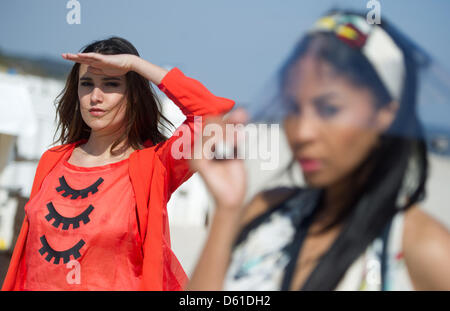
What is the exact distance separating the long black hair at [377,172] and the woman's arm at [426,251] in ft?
0.16

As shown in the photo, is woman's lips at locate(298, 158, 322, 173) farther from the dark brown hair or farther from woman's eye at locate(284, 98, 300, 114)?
the dark brown hair

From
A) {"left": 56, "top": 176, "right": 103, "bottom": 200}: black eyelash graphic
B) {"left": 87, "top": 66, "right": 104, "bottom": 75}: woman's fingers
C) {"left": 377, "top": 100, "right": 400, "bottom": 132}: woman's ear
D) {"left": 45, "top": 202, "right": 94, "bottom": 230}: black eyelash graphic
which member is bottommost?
{"left": 45, "top": 202, "right": 94, "bottom": 230}: black eyelash graphic

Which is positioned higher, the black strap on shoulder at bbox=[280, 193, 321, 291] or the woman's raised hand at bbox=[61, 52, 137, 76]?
the woman's raised hand at bbox=[61, 52, 137, 76]

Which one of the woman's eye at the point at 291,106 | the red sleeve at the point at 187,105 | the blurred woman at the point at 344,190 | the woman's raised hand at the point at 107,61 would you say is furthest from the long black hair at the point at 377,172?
the woman's raised hand at the point at 107,61

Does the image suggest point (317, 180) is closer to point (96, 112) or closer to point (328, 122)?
point (328, 122)

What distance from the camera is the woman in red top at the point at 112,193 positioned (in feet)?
4.86

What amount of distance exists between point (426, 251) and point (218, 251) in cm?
53

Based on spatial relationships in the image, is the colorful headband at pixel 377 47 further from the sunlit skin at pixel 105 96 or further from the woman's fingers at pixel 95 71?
the woman's fingers at pixel 95 71

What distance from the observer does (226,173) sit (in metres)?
1.37

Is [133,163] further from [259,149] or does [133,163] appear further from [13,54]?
[13,54]

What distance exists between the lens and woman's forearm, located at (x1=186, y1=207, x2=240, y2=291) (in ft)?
4.38

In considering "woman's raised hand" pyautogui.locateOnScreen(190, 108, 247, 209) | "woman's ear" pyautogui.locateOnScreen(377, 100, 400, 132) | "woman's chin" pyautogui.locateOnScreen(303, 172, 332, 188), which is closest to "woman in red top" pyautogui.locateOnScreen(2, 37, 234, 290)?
"woman's raised hand" pyautogui.locateOnScreen(190, 108, 247, 209)

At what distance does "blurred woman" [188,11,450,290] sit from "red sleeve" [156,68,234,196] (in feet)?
0.78
